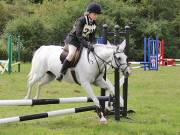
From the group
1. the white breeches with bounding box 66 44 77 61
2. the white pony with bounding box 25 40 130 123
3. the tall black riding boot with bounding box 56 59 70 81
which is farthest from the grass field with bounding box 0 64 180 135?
the white breeches with bounding box 66 44 77 61

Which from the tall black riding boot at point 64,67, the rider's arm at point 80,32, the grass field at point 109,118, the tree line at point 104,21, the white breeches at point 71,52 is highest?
the tree line at point 104,21

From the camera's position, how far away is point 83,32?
28.2 ft

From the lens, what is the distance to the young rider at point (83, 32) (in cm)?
848

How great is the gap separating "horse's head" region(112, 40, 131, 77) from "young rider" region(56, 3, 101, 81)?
0.45 m

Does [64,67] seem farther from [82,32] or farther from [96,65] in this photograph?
[82,32]

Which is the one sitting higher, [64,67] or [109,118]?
[64,67]

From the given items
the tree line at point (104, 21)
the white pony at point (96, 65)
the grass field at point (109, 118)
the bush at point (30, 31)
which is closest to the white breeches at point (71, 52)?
the white pony at point (96, 65)

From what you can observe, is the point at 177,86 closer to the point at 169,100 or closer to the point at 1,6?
the point at 169,100

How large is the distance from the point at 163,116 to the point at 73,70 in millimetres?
2372

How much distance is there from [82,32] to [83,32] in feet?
0.24

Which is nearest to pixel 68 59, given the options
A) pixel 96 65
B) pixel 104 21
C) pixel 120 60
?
pixel 96 65

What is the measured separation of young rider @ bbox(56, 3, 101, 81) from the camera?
334 inches

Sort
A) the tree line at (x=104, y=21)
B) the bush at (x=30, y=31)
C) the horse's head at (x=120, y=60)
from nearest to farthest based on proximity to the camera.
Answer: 1. the horse's head at (x=120, y=60)
2. the bush at (x=30, y=31)
3. the tree line at (x=104, y=21)

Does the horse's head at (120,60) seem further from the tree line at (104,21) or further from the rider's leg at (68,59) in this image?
the tree line at (104,21)
